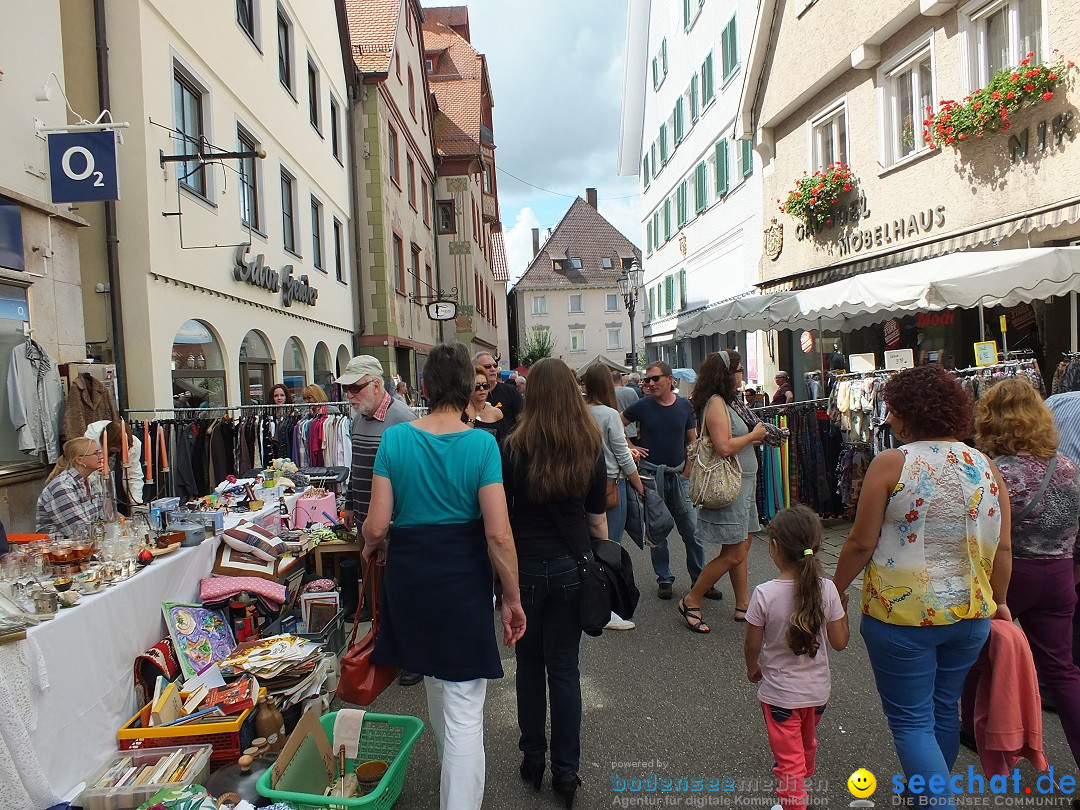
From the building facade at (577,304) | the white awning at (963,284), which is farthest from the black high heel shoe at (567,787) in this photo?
the building facade at (577,304)

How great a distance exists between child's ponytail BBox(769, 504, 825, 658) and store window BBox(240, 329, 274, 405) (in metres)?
9.59

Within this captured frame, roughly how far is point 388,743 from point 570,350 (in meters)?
51.2

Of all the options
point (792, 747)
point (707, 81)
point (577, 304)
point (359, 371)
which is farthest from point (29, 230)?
point (577, 304)

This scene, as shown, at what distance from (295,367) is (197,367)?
3.96 metres

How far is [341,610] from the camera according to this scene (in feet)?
15.8

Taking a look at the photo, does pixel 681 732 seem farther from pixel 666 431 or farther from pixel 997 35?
pixel 997 35

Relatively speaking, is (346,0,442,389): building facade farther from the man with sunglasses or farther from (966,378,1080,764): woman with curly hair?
(966,378,1080,764): woman with curly hair

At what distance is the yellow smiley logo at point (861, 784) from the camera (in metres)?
3.09

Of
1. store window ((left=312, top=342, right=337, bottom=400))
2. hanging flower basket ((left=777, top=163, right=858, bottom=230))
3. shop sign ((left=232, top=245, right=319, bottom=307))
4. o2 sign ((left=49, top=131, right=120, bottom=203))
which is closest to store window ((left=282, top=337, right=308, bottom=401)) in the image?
store window ((left=312, top=342, right=337, bottom=400))

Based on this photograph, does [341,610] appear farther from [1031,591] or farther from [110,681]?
[1031,591]

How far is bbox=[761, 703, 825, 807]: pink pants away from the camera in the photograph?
2.83 m

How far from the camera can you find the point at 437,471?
282cm

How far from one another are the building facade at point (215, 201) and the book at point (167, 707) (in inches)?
211

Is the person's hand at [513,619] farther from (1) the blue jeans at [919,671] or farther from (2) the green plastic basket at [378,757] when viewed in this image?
(1) the blue jeans at [919,671]
